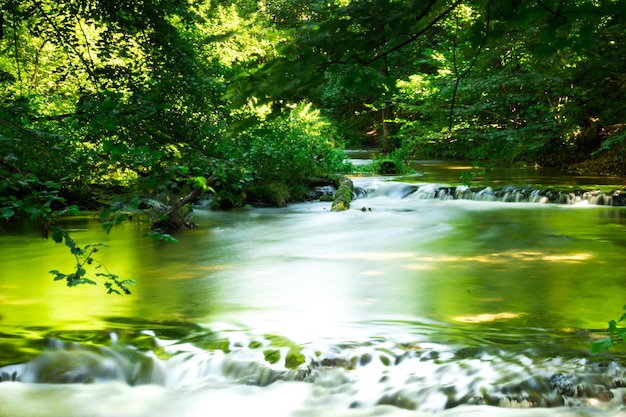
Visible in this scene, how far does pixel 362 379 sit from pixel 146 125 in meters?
2.98

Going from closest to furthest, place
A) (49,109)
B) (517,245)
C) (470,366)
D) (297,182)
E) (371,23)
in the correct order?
(371,23) < (470,366) < (517,245) < (49,109) < (297,182)

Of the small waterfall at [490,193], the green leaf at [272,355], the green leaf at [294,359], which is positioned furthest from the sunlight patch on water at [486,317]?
Result: the small waterfall at [490,193]

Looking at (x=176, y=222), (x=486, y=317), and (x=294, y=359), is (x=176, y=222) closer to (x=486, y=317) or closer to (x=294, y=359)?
(x=486, y=317)

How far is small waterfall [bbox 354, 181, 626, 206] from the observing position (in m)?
15.9

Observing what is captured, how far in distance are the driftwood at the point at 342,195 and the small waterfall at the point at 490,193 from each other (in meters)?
0.69

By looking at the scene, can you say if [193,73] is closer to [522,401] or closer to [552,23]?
[522,401]

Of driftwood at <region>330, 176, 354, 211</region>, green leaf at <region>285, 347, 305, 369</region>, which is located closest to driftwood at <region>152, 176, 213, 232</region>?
driftwood at <region>330, 176, 354, 211</region>

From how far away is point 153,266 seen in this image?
10.0m

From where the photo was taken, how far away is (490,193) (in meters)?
18.0

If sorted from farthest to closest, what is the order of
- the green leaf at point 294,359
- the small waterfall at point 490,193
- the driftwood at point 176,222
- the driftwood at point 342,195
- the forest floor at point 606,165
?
the forest floor at point 606,165 → the driftwood at point 342,195 → the small waterfall at point 490,193 → the driftwood at point 176,222 → the green leaf at point 294,359

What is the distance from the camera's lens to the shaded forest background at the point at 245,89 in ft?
7.51

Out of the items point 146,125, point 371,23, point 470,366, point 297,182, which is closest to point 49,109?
point 297,182

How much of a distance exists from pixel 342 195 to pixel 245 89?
14.5 m

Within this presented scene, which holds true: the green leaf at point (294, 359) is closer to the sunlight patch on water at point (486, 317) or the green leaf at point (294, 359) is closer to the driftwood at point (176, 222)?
the sunlight patch on water at point (486, 317)
